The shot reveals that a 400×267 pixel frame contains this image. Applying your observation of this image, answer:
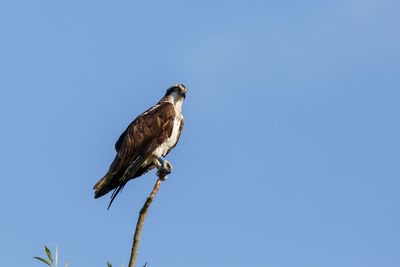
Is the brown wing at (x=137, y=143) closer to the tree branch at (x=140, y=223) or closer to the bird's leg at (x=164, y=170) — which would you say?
the bird's leg at (x=164, y=170)

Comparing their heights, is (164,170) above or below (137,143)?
below

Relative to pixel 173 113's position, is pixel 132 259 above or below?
below

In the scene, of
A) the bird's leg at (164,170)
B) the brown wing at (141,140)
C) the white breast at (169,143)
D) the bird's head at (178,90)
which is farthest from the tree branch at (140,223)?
the bird's head at (178,90)

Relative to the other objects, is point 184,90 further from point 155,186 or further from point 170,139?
point 155,186

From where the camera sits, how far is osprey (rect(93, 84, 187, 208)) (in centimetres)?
947

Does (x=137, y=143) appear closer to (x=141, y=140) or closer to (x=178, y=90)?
(x=141, y=140)

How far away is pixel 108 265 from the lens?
4.83 metres

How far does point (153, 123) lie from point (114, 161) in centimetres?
112

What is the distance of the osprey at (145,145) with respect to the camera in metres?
9.47

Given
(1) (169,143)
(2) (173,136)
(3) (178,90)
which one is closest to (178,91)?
(3) (178,90)

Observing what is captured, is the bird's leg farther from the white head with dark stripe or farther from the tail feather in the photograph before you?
the white head with dark stripe

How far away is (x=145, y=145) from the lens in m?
10.0

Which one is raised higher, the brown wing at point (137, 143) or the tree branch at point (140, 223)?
the brown wing at point (137, 143)

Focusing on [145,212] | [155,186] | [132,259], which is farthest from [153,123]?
[132,259]
